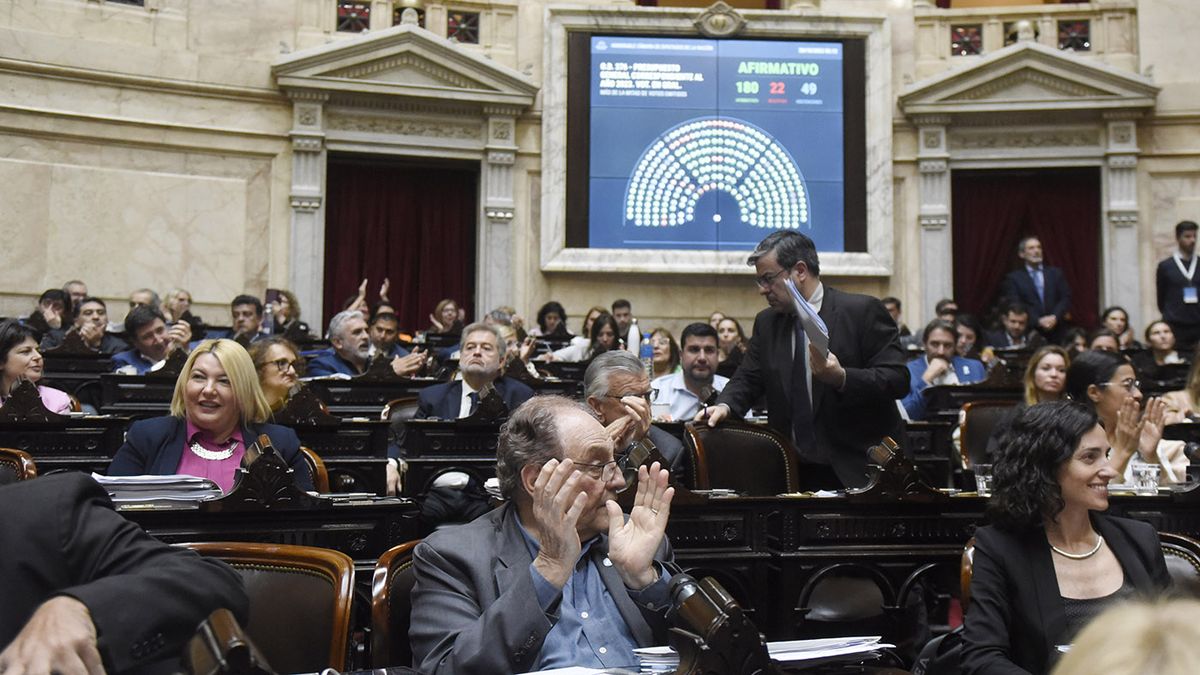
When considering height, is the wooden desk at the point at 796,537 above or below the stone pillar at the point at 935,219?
below

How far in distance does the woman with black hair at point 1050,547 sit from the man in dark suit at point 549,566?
650 millimetres

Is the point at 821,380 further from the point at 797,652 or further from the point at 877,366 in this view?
the point at 797,652

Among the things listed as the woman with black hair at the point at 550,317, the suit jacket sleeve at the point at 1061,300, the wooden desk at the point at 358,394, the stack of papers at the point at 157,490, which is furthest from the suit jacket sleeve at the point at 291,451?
the suit jacket sleeve at the point at 1061,300

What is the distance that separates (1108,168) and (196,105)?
27.2 ft

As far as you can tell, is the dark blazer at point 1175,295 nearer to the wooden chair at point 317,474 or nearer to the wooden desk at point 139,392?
the wooden desk at point 139,392

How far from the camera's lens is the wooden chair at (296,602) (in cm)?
202

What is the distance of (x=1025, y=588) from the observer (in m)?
2.27

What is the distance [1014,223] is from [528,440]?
399 inches

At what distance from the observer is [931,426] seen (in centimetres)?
529

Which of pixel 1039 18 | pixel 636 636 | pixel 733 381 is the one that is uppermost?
pixel 1039 18

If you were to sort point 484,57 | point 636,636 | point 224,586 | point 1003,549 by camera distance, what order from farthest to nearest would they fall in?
1. point 484,57
2. point 1003,549
3. point 636,636
4. point 224,586

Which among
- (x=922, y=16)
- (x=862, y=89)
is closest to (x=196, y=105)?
(x=862, y=89)

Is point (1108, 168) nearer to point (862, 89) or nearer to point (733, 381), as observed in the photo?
point (862, 89)

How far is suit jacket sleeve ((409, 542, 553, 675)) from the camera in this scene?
187 centimetres
